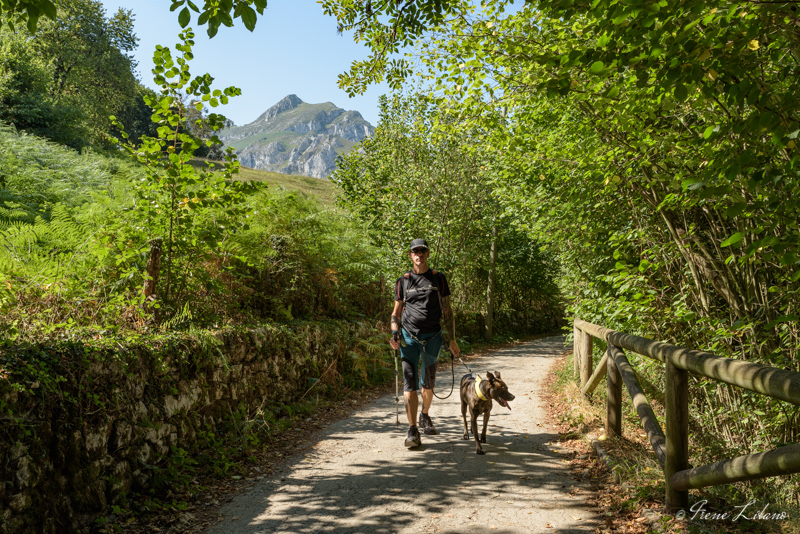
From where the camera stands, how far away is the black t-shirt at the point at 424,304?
5535 millimetres

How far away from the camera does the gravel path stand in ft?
12.4

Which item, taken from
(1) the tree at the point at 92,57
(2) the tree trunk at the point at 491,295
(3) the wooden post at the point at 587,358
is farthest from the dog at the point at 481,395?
(1) the tree at the point at 92,57

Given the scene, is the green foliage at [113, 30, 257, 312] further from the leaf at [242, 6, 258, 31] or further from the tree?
the tree

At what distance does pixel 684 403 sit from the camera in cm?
354

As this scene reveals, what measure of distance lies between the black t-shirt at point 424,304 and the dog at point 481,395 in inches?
29.4

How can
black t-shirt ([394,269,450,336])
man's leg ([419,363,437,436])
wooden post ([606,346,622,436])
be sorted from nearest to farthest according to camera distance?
wooden post ([606,346,622,436]) → black t-shirt ([394,269,450,336]) → man's leg ([419,363,437,436])

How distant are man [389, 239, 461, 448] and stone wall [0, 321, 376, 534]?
2.19 m

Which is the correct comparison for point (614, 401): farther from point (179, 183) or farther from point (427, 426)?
point (179, 183)

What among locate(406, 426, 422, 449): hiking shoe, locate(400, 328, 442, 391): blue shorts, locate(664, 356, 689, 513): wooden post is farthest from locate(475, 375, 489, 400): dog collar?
locate(664, 356, 689, 513): wooden post

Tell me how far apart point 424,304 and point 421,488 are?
1943 mm

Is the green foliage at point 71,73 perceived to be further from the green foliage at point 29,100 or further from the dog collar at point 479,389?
the dog collar at point 479,389

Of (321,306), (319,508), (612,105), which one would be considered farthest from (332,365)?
(612,105)

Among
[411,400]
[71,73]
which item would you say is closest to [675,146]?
[411,400]

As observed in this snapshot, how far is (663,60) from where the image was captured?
335cm
